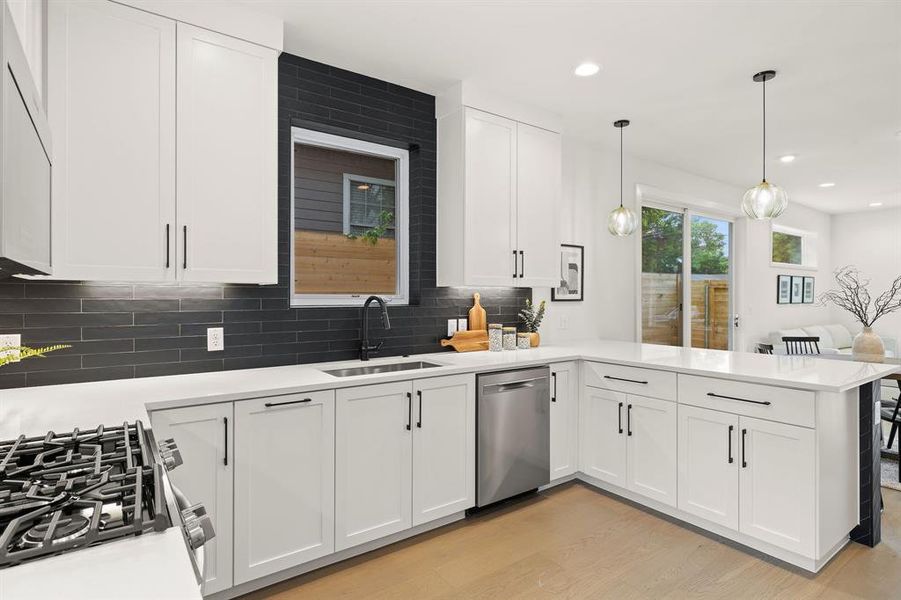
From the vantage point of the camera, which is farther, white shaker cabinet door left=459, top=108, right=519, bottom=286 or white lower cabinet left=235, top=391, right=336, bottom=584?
white shaker cabinet door left=459, top=108, right=519, bottom=286

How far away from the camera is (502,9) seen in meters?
2.46

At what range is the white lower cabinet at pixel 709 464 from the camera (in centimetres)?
264

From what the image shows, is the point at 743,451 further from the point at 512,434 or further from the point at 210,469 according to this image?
the point at 210,469

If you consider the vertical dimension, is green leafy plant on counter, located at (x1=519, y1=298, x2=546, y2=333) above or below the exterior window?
below

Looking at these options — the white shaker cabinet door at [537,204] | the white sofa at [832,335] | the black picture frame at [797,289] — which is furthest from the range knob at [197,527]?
the black picture frame at [797,289]

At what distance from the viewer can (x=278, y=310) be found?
9.21ft

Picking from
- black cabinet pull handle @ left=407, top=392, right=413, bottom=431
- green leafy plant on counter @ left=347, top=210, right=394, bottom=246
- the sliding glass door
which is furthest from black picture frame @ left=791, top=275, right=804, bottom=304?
black cabinet pull handle @ left=407, top=392, right=413, bottom=431

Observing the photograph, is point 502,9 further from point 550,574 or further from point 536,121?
point 550,574

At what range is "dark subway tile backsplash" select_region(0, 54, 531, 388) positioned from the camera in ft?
7.25

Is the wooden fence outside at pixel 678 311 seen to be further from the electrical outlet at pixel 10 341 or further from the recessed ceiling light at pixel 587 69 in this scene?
the electrical outlet at pixel 10 341

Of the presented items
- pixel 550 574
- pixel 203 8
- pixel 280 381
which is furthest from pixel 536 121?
pixel 550 574

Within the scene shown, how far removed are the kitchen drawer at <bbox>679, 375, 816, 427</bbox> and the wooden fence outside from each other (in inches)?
87.8

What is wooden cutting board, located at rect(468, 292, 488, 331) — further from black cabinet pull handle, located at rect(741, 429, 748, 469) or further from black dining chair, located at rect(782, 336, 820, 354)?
black dining chair, located at rect(782, 336, 820, 354)

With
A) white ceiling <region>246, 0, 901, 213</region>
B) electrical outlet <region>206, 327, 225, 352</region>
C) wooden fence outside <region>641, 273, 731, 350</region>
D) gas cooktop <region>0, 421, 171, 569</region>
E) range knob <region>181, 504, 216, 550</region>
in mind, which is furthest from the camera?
wooden fence outside <region>641, 273, 731, 350</region>
